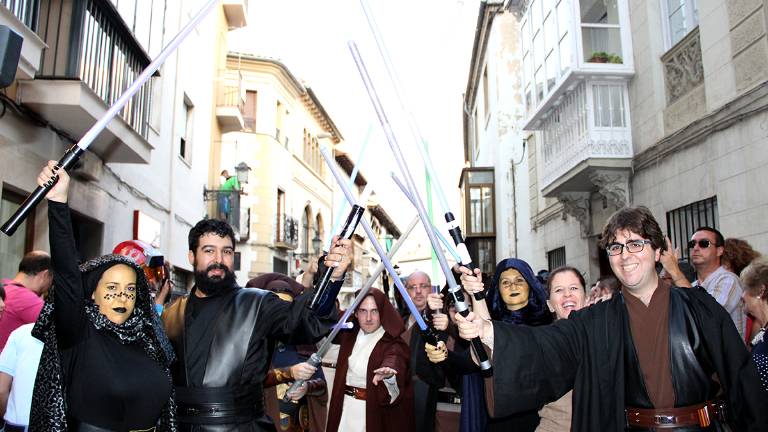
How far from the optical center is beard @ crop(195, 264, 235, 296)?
3.46m

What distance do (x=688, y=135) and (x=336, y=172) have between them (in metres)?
6.01

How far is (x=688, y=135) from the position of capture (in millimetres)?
7855

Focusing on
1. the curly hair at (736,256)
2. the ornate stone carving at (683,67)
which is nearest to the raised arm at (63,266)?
the curly hair at (736,256)

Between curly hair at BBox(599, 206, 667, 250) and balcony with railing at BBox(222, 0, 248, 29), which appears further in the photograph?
balcony with railing at BBox(222, 0, 248, 29)

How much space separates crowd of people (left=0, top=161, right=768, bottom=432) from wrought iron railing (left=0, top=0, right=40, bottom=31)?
3.28 meters

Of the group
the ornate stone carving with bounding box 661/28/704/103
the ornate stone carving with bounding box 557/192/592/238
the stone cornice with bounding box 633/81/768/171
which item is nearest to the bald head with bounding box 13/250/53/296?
the stone cornice with bounding box 633/81/768/171

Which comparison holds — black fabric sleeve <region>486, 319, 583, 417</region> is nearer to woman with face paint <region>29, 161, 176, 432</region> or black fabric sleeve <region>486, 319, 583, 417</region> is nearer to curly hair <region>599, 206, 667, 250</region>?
curly hair <region>599, 206, 667, 250</region>

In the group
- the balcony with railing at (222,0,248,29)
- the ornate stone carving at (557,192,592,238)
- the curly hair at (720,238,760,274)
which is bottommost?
the curly hair at (720,238,760,274)

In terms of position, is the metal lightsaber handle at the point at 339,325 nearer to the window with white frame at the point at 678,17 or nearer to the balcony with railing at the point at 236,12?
the window with white frame at the point at 678,17

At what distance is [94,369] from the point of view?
9.36 ft

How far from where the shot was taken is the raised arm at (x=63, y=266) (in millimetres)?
2576

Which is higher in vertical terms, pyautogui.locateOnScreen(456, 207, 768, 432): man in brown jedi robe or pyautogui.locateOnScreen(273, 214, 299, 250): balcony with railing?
pyautogui.locateOnScreen(273, 214, 299, 250): balcony with railing

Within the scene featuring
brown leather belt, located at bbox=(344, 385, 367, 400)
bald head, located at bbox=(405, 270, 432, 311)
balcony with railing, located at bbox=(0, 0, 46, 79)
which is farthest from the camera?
bald head, located at bbox=(405, 270, 432, 311)

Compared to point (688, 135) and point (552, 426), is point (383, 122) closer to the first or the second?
point (552, 426)
